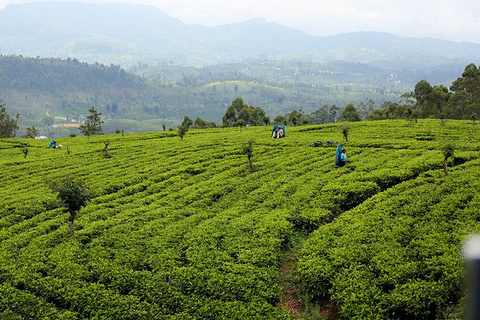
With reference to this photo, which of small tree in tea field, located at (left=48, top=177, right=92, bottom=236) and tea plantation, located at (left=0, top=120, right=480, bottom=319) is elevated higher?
small tree in tea field, located at (left=48, top=177, right=92, bottom=236)

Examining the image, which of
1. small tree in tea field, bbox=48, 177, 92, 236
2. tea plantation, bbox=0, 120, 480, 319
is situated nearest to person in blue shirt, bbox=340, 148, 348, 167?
tea plantation, bbox=0, 120, 480, 319

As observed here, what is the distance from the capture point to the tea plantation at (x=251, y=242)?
43.5 feet

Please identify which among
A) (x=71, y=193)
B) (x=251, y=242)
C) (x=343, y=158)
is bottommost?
(x=251, y=242)

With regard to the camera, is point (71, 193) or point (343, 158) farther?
point (343, 158)

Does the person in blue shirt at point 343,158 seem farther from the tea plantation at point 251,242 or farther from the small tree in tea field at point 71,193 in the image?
the small tree in tea field at point 71,193

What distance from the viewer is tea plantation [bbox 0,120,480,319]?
13.3m

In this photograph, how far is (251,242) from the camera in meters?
17.6

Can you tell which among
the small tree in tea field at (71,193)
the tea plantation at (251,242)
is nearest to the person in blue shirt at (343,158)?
the tea plantation at (251,242)

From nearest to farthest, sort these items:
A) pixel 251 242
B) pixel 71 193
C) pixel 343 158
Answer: pixel 251 242
pixel 71 193
pixel 343 158

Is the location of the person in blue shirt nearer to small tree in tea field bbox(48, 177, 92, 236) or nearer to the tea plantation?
the tea plantation

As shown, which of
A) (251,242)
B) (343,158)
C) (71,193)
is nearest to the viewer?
(251,242)

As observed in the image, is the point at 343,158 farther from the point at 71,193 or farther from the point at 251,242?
the point at 71,193

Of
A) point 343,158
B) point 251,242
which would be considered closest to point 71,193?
point 251,242

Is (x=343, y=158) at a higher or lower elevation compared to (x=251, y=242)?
higher
